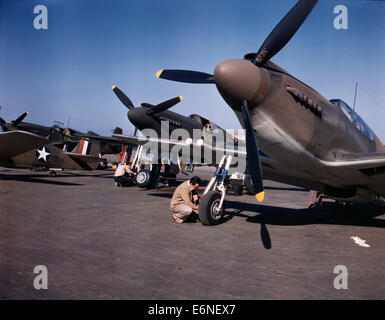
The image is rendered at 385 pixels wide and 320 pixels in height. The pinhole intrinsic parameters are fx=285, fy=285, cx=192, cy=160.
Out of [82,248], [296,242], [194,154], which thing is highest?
[194,154]

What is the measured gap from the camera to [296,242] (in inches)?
201

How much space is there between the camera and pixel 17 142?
1396 centimetres

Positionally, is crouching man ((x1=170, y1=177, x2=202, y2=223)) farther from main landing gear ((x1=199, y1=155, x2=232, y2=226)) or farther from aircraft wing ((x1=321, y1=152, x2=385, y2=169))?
aircraft wing ((x1=321, y1=152, x2=385, y2=169))

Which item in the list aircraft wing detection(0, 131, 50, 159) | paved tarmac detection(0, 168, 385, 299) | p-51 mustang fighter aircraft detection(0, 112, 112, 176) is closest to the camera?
paved tarmac detection(0, 168, 385, 299)

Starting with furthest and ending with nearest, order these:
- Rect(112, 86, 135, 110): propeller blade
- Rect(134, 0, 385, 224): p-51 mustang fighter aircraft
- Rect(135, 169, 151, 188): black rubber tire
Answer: Rect(135, 169, 151, 188): black rubber tire → Rect(112, 86, 135, 110): propeller blade → Rect(134, 0, 385, 224): p-51 mustang fighter aircraft

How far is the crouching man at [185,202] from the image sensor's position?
254 inches

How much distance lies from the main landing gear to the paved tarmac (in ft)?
0.75

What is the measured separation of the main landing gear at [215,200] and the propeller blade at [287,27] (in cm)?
315

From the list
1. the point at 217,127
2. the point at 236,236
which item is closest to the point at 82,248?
the point at 236,236

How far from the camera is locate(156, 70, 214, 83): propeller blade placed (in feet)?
16.6

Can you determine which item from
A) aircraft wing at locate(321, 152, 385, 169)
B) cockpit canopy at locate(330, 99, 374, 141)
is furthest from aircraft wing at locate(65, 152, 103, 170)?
aircraft wing at locate(321, 152, 385, 169)
